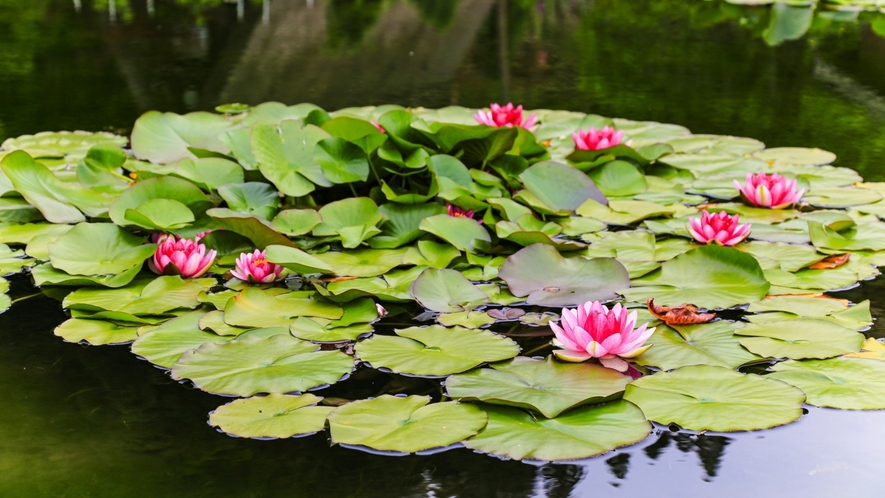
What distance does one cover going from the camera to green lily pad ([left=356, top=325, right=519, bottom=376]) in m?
1.54

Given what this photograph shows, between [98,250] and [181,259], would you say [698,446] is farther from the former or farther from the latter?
[98,250]

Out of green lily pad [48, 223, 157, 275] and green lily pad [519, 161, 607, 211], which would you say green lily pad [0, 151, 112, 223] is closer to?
green lily pad [48, 223, 157, 275]

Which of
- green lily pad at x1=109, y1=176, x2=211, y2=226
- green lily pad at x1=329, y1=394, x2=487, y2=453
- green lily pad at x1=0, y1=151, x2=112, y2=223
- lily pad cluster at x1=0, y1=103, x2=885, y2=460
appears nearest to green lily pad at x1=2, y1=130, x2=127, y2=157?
lily pad cluster at x1=0, y1=103, x2=885, y2=460

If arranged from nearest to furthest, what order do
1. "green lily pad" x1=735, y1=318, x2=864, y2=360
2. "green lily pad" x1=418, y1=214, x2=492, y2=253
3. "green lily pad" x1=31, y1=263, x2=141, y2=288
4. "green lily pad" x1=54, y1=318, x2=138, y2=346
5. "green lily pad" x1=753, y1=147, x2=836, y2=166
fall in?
"green lily pad" x1=735, y1=318, x2=864, y2=360
"green lily pad" x1=54, y1=318, x2=138, y2=346
"green lily pad" x1=31, y1=263, x2=141, y2=288
"green lily pad" x1=418, y1=214, x2=492, y2=253
"green lily pad" x1=753, y1=147, x2=836, y2=166

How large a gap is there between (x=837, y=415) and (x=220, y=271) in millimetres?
1414

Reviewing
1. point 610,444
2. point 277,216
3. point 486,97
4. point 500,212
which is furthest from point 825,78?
point 610,444

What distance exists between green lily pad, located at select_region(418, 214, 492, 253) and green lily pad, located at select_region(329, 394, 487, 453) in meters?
0.74

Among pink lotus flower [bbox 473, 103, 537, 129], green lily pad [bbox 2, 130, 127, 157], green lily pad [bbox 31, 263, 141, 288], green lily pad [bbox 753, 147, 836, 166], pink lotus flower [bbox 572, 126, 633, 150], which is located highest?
pink lotus flower [bbox 473, 103, 537, 129]

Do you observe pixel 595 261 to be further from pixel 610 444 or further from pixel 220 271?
pixel 220 271

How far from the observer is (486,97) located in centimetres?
423

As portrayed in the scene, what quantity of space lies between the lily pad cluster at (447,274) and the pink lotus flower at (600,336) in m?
0.03

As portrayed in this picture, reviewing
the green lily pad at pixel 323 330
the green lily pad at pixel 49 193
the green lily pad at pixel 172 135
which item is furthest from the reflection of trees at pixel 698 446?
the green lily pad at pixel 172 135

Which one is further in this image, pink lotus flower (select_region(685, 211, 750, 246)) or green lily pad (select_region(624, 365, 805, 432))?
pink lotus flower (select_region(685, 211, 750, 246))

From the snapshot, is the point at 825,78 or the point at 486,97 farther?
the point at 825,78
